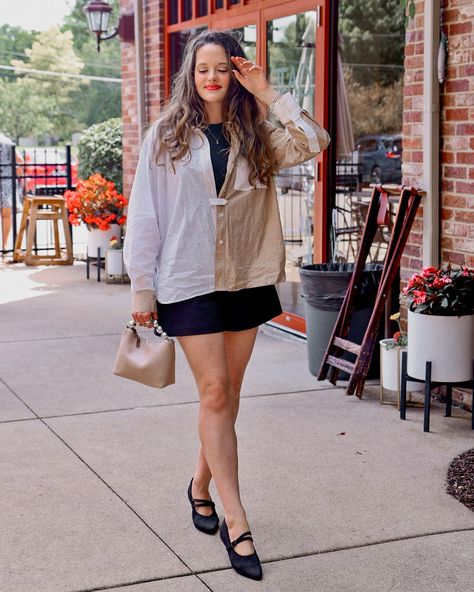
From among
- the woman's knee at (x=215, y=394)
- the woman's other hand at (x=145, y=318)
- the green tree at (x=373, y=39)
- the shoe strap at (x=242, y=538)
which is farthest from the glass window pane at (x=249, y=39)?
the shoe strap at (x=242, y=538)

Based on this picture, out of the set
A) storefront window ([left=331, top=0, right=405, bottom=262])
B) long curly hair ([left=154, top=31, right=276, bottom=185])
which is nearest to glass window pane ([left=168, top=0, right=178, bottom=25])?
storefront window ([left=331, top=0, right=405, bottom=262])

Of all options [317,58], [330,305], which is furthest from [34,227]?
[330,305]

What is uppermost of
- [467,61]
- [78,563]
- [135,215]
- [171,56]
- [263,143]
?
[171,56]

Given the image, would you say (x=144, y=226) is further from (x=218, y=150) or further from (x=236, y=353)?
(x=236, y=353)

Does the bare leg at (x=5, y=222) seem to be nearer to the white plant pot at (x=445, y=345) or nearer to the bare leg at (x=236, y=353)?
the white plant pot at (x=445, y=345)

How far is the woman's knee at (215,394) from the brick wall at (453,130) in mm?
2409

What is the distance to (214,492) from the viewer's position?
445cm

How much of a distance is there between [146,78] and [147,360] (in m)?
7.23

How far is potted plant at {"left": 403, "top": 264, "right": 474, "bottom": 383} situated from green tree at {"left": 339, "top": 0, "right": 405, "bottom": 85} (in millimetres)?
5234

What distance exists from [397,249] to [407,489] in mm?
1786

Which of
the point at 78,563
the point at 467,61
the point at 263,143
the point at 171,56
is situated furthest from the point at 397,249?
the point at 171,56

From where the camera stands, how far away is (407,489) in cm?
448

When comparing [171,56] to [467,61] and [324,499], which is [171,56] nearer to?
[467,61]

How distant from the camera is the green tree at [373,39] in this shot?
10633mm
